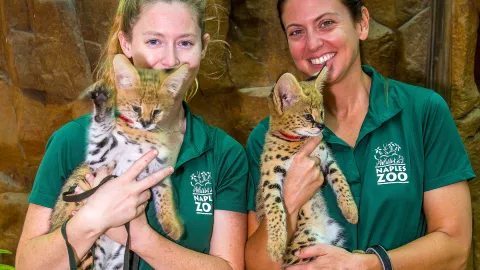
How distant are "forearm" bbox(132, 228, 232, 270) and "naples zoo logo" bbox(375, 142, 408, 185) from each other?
72cm

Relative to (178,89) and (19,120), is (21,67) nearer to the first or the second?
(19,120)

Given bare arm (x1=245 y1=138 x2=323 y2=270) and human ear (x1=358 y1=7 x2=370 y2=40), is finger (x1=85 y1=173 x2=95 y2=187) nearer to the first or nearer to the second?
bare arm (x1=245 y1=138 x2=323 y2=270)

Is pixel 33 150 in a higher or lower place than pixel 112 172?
lower

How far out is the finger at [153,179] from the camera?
189 centimetres

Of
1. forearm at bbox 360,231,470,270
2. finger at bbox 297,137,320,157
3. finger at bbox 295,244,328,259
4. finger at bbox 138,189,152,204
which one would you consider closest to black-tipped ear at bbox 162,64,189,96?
finger at bbox 138,189,152,204

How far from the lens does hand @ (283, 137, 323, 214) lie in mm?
2189

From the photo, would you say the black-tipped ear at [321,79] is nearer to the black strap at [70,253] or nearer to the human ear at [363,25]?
the human ear at [363,25]

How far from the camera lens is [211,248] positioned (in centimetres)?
225

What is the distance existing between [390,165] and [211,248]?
773 mm

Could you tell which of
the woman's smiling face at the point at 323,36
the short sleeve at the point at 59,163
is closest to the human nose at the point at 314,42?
the woman's smiling face at the point at 323,36

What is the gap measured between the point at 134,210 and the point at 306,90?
76 cm

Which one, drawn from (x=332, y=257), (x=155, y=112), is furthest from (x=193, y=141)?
(x=332, y=257)

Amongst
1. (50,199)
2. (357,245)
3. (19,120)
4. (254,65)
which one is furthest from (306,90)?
(19,120)

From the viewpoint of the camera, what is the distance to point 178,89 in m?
1.96
